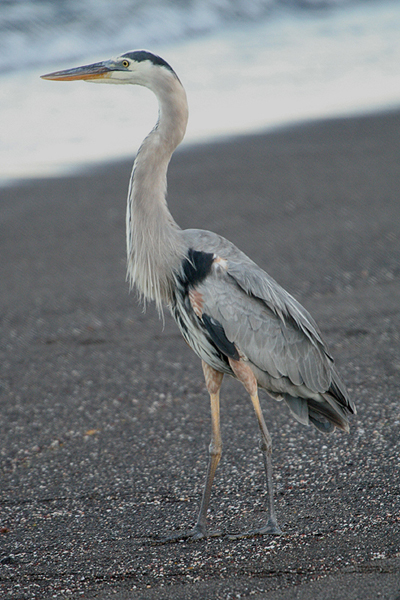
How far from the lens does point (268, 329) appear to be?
3.98m

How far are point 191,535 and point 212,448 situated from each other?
476 millimetres

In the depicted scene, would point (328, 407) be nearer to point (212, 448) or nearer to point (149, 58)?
point (212, 448)

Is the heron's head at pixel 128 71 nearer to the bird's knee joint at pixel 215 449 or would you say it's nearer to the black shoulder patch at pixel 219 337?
the black shoulder patch at pixel 219 337

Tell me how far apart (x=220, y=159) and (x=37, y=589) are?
25.1 feet

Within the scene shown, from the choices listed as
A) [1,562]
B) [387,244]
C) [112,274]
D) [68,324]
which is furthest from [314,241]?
[1,562]

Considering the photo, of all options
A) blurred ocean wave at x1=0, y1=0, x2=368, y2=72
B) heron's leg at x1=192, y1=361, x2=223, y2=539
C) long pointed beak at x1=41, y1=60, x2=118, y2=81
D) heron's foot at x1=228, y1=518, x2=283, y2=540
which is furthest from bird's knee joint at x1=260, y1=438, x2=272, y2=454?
blurred ocean wave at x1=0, y1=0, x2=368, y2=72

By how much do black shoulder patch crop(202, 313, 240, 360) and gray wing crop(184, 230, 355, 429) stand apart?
2cm

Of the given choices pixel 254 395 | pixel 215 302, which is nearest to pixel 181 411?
pixel 254 395

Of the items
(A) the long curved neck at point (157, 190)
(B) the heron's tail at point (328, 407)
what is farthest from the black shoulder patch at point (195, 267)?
(B) the heron's tail at point (328, 407)

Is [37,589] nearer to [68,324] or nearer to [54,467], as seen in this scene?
[54,467]

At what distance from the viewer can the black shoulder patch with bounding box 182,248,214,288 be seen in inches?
154

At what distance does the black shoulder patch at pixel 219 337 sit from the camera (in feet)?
12.6

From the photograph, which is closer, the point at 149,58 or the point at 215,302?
the point at 215,302

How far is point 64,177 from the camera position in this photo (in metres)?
9.83
